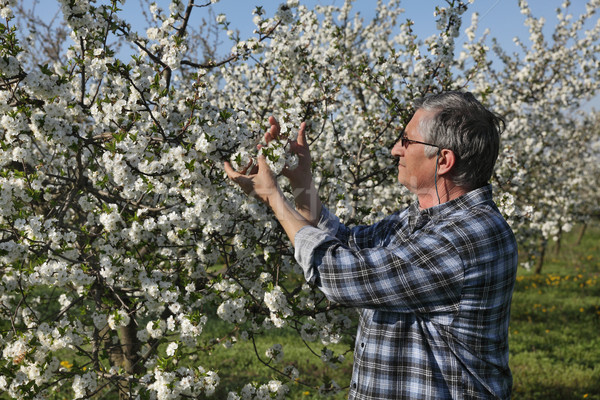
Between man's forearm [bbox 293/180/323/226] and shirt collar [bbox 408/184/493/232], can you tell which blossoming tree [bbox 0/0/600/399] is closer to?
man's forearm [bbox 293/180/323/226]

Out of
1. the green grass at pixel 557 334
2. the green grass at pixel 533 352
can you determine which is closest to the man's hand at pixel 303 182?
the green grass at pixel 533 352

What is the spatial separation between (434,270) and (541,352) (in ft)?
24.1

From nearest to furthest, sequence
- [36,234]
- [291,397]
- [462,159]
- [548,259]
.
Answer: [462,159] < [36,234] < [291,397] < [548,259]

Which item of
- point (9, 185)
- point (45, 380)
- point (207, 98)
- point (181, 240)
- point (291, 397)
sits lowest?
point (291, 397)

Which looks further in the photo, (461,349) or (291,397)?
(291,397)

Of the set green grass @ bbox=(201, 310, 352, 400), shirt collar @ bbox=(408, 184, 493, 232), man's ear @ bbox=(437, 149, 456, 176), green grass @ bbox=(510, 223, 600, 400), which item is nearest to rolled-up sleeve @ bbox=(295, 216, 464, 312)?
shirt collar @ bbox=(408, 184, 493, 232)

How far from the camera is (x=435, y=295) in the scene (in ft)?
5.88

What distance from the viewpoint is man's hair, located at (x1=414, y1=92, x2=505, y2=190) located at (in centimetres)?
203

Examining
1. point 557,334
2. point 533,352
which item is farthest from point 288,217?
point 557,334

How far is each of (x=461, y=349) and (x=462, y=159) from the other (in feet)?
2.53

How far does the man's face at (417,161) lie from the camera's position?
7.01ft

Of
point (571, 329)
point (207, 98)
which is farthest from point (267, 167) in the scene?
point (571, 329)

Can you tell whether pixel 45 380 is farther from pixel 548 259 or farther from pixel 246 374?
pixel 548 259

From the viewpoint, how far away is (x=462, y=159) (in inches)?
81.0
